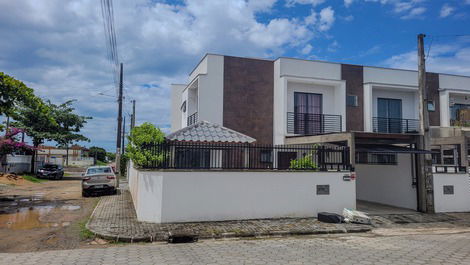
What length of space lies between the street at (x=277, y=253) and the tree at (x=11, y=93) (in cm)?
876

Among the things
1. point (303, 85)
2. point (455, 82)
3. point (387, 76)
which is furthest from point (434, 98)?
point (303, 85)

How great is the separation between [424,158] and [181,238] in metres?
9.78

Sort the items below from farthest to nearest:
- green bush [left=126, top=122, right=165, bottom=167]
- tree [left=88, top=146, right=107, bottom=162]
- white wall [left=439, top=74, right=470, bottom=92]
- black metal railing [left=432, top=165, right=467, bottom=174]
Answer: tree [left=88, top=146, right=107, bottom=162] < white wall [left=439, top=74, right=470, bottom=92] < black metal railing [left=432, top=165, right=467, bottom=174] < green bush [left=126, top=122, right=165, bottom=167]

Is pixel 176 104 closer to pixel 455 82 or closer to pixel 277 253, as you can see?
pixel 455 82

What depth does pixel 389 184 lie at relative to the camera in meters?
14.5

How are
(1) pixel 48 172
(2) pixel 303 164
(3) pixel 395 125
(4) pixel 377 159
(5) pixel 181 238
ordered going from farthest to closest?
(1) pixel 48 172 < (3) pixel 395 125 < (4) pixel 377 159 < (2) pixel 303 164 < (5) pixel 181 238

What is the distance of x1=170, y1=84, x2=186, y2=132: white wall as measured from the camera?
76.2 feet

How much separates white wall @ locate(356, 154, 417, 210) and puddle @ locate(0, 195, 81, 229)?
12342 mm

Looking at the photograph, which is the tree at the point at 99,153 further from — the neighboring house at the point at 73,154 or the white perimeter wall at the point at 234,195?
the white perimeter wall at the point at 234,195

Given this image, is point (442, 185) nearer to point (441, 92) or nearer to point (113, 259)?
point (441, 92)

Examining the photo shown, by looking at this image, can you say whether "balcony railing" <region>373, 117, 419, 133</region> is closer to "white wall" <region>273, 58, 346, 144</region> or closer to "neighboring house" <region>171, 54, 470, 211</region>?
"neighboring house" <region>171, 54, 470, 211</region>

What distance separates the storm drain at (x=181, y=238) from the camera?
7961 millimetres

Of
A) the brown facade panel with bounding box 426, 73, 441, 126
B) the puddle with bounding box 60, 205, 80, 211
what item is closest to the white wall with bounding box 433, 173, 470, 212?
the brown facade panel with bounding box 426, 73, 441, 126

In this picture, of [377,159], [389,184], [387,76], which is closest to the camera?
[389,184]
